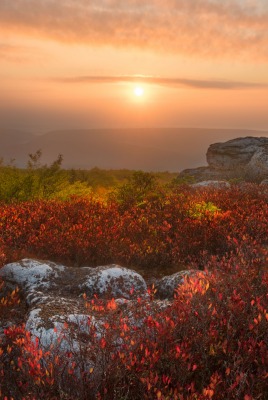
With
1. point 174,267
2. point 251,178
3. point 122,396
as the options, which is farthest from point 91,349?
point 251,178

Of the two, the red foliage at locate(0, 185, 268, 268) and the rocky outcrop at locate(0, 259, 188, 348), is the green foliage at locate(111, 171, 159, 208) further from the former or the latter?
the rocky outcrop at locate(0, 259, 188, 348)

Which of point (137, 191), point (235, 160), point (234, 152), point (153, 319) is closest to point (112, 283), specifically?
point (153, 319)

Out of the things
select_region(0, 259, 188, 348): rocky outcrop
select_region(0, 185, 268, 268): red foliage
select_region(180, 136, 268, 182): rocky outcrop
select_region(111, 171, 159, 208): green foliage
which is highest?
select_region(180, 136, 268, 182): rocky outcrop

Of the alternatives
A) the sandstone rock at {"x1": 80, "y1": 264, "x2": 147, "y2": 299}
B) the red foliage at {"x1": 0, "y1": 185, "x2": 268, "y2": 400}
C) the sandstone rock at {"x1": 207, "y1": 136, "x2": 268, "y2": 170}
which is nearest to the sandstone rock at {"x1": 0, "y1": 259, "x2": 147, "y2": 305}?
the sandstone rock at {"x1": 80, "y1": 264, "x2": 147, "y2": 299}

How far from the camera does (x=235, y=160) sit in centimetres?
2708

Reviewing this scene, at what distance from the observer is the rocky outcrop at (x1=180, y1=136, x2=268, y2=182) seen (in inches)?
913

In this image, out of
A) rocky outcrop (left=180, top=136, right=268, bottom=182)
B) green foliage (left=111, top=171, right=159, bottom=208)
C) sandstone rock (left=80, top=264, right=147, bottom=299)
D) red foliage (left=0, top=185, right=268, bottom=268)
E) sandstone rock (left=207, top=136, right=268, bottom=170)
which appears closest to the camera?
sandstone rock (left=80, top=264, right=147, bottom=299)

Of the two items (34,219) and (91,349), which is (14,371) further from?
(34,219)

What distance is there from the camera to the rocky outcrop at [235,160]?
76.1 ft

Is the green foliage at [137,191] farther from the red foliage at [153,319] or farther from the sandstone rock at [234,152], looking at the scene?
the sandstone rock at [234,152]

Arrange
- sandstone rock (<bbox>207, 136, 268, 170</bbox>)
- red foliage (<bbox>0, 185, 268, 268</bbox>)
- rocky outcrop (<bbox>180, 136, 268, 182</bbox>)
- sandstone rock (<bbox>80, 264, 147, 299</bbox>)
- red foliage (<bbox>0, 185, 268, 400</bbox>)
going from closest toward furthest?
red foliage (<bbox>0, 185, 268, 400</bbox>) → sandstone rock (<bbox>80, 264, 147, 299</bbox>) → red foliage (<bbox>0, 185, 268, 268</bbox>) → rocky outcrop (<bbox>180, 136, 268, 182</bbox>) → sandstone rock (<bbox>207, 136, 268, 170</bbox>)

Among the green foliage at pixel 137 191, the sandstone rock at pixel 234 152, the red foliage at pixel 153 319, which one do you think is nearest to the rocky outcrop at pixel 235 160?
the sandstone rock at pixel 234 152

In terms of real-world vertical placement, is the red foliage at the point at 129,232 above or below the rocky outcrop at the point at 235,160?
below

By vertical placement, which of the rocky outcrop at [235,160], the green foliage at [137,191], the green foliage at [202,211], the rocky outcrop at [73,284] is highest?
the rocky outcrop at [235,160]
